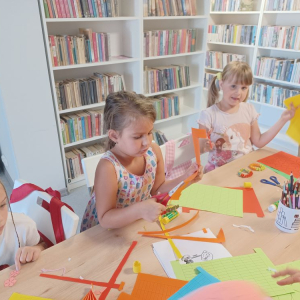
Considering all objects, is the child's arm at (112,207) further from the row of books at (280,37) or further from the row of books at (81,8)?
the row of books at (280,37)

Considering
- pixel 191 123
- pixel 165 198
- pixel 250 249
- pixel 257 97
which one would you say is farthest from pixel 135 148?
pixel 257 97

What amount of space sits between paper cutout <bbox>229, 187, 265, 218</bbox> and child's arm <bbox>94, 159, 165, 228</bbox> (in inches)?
15.7

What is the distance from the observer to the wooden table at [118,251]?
0.74 metres

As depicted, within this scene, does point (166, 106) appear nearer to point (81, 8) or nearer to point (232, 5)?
point (81, 8)

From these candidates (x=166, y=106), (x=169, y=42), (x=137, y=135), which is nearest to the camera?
(x=137, y=135)

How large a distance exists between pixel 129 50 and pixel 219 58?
180 centimetres

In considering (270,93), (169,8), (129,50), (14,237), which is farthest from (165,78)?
(14,237)

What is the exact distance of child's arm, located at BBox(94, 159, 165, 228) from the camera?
2.92ft

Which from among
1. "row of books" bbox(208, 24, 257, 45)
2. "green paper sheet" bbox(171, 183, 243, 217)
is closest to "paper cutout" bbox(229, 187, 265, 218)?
"green paper sheet" bbox(171, 183, 243, 217)

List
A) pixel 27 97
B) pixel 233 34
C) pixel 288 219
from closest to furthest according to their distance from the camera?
pixel 288 219
pixel 27 97
pixel 233 34

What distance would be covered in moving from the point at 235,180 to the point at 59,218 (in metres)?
0.80

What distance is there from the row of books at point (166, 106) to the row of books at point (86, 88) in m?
0.51

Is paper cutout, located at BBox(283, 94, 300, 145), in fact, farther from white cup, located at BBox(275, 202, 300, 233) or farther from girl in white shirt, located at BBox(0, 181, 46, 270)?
girl in white shirt, located at BBox(0, 181, 46, 270)

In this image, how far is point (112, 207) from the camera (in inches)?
40.1
